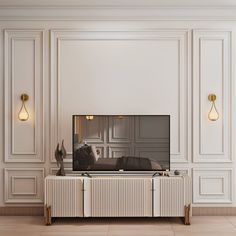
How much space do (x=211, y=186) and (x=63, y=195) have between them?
1983 mm

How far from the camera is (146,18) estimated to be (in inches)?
258

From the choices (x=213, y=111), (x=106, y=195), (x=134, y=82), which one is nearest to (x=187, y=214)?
(x=106, y=195)

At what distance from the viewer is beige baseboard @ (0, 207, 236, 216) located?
6535mm

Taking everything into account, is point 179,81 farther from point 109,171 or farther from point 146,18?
point 109,171

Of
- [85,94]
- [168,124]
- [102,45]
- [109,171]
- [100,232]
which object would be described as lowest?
[100,232]

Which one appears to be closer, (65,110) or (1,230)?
(1,230)

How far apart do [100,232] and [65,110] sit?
175 cm

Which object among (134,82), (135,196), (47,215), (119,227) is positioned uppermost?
(134,82)

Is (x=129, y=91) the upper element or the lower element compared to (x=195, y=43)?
lower

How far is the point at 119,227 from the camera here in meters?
5.91

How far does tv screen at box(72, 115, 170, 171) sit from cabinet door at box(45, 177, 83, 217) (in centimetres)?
29

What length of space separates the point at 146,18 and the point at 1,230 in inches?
128

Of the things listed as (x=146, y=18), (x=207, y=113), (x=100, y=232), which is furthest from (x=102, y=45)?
(x=100, y=232)

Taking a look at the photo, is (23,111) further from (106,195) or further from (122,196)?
(122,196)
